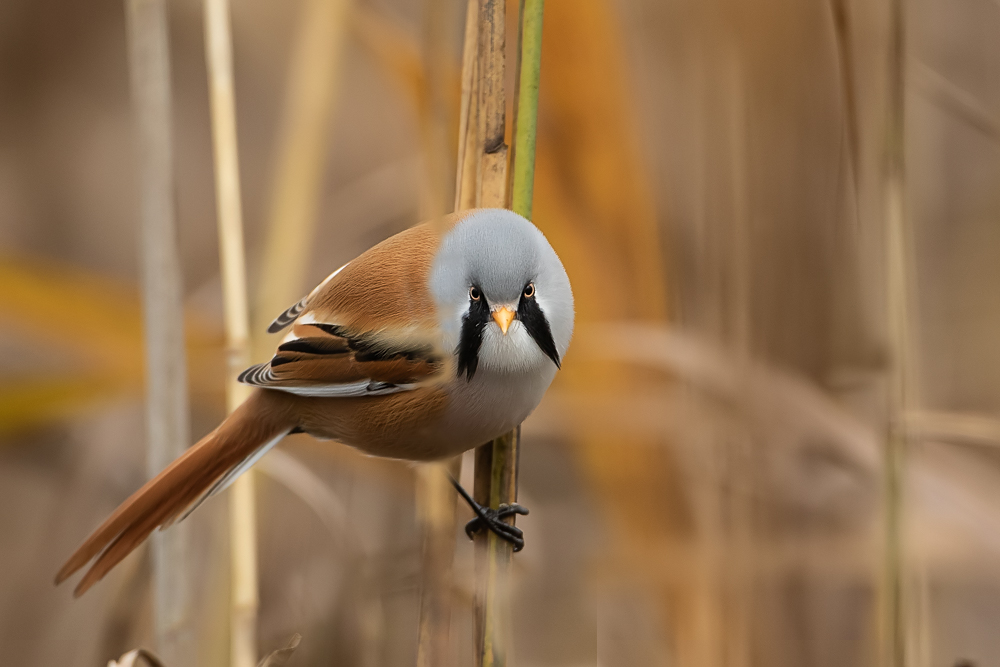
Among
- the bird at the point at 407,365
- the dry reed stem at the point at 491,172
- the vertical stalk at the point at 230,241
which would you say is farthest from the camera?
the vertical stalk at the point at 230,241

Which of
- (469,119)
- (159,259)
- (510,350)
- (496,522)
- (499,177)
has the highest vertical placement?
(469,119)

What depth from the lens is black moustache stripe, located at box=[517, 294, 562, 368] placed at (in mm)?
1633

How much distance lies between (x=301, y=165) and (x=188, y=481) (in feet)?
2.46

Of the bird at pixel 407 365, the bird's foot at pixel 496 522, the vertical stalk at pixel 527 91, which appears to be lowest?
the bird's foot at pixel 496 522

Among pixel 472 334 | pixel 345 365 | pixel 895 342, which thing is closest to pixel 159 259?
pixel 345 365

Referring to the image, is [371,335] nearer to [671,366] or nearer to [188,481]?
[188,481]

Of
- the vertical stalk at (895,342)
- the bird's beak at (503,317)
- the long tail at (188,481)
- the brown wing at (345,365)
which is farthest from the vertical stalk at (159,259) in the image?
the vertical stalk at (895,342)

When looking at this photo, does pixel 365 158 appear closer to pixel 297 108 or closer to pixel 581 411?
pixel 297 108

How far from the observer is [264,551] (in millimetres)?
2484

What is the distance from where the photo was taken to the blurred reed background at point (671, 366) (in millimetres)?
1987

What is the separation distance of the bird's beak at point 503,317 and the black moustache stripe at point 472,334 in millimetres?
38

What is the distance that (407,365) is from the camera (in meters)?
→ 1.79

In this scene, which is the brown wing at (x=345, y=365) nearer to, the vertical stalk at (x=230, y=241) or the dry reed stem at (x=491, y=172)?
the vertical stalk at (x=230, y=241)

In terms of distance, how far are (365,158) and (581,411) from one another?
45.4 inches
